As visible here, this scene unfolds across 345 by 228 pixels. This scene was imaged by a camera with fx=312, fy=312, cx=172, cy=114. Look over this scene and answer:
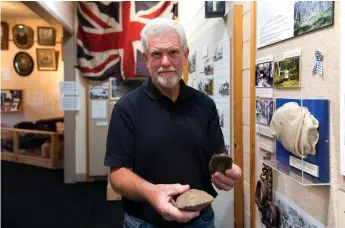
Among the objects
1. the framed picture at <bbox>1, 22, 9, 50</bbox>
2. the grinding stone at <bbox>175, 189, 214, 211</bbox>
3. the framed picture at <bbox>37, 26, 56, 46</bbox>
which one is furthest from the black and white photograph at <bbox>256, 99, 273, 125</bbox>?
the framed picture at <bbox>1, 22, 9, 50</bbox>

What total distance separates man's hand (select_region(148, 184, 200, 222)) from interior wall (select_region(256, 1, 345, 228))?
0.48 meters

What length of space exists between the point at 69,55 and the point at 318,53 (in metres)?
3.71

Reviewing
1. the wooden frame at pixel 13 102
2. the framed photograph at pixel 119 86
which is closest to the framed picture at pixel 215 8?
the framed photograph at pixel 119 86

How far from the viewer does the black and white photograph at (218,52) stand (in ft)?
6.82

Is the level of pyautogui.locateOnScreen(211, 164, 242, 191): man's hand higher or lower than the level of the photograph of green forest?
lower

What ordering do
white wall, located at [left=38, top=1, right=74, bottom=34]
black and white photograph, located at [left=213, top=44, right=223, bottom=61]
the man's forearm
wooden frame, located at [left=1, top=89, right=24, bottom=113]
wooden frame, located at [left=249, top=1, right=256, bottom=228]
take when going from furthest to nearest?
1. wooden frame, located at [left=1, top=89, right=24, bottom=113]
2. white wall, located at [left=38, top=1, right=74, bottom=34]
3. black and white photograph, located at [left=213, top=44, right=223, bottom=61]
4. wooden frame, located at [left=249, top=1, right=256, bottom=228]
5. the man's forearm

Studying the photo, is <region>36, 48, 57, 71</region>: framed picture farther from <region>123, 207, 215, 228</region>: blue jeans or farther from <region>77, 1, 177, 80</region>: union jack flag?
<region>123, 207, 215, 228</region>: blue jeans

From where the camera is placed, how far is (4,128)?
575 centimetres

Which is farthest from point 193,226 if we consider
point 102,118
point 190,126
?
point 102,118

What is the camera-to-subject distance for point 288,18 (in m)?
1.27

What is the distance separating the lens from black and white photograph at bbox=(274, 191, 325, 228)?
116 centimetres

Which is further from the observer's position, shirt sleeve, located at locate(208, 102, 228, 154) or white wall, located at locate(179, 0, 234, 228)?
white wall, located at locate(179, 0, 234, 228)

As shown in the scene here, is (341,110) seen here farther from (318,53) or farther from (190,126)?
(190,126)

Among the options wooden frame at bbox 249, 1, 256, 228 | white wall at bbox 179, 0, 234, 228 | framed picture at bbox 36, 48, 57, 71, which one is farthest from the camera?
framed picture at bbox 36, 48, 57, 71
